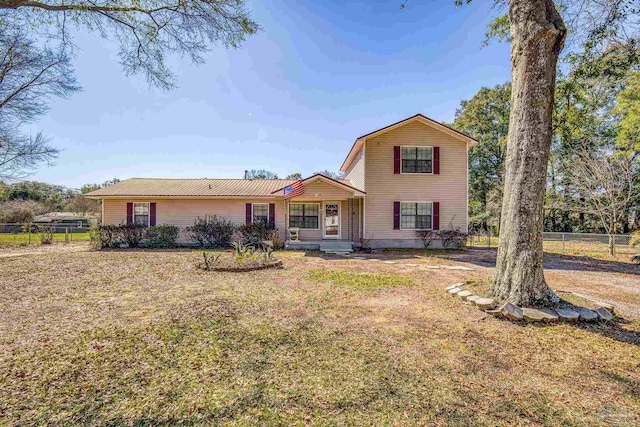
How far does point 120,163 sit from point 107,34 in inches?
855

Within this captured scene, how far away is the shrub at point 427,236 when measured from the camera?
1458 cm

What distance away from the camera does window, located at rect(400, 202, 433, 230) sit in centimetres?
1477

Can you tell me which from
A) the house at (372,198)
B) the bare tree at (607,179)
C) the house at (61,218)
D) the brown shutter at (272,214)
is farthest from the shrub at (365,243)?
the house at (61,218)

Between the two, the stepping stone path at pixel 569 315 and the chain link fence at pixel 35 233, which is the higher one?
the chain link fence at pixel 35 233

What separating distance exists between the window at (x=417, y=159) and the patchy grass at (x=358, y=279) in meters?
8.15

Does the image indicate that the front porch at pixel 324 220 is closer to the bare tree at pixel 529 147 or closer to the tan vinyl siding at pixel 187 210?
the tan vinyl siding at pixel 187 210

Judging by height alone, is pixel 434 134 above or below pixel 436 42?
below

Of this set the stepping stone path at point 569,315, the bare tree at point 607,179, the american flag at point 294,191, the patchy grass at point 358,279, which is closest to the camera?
the stepping stone path at point 569,315

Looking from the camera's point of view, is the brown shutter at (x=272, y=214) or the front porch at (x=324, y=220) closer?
the front porch at (x=324, y=220)

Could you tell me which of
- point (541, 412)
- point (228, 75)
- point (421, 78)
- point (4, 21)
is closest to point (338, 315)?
point (541, 412)

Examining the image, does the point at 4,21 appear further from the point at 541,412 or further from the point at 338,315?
the point at 541,412

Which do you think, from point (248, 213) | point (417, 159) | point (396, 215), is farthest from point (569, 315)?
point (248, 213)

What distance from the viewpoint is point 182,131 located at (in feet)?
55.2

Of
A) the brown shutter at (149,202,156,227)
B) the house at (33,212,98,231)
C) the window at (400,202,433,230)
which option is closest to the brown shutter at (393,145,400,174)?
the window at (400,202,433,230)
